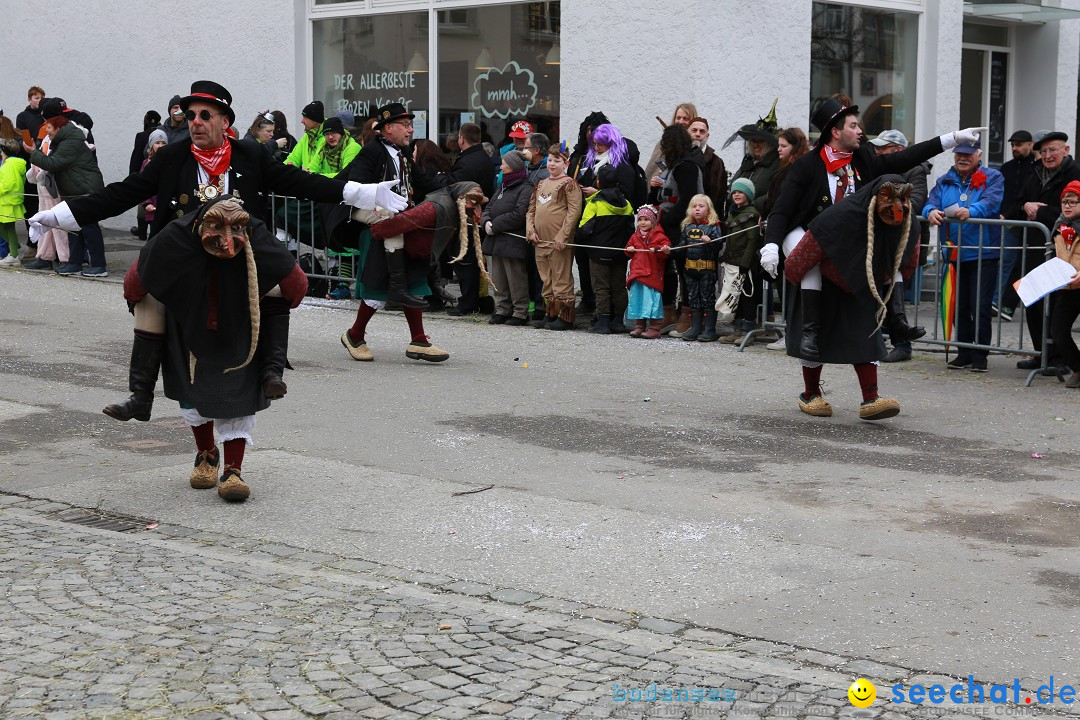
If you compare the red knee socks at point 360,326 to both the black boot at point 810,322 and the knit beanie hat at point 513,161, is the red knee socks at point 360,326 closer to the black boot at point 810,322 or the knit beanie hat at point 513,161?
the knit beanie hat at point 513,161

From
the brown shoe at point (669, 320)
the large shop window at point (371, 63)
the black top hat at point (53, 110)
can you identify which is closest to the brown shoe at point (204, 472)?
the brown shoe at point (669, 320)

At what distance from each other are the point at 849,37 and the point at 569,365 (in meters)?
6.76

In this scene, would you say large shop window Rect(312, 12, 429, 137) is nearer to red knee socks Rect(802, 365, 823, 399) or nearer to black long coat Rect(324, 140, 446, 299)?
black long coat Rect(324, 140, 446, 299)

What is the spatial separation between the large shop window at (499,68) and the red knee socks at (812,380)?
7.48 metres

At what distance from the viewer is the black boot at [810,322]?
367 inches

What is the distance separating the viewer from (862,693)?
475 centimetres

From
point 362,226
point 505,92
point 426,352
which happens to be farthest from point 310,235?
point 426,352

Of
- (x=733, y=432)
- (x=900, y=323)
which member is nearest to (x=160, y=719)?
(x=733, y=432)

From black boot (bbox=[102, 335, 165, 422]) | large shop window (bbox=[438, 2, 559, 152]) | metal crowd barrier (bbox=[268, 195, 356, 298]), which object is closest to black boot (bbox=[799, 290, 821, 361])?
black boot (bbox=[102, 335, 165, 422])

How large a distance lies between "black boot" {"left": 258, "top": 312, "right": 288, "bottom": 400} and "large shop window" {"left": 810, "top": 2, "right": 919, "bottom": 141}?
10.0m

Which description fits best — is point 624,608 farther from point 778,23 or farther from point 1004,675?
point 778,23

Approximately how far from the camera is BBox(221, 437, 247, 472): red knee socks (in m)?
7.40

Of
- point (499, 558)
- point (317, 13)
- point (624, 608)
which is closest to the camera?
point (624, 608)

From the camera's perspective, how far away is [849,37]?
16438 millimetres
